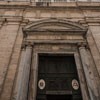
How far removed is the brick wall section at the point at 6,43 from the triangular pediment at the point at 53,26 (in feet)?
2.87

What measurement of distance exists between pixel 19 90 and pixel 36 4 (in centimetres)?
723

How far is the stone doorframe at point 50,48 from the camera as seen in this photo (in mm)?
7541

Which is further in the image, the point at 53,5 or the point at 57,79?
the point at 53,5

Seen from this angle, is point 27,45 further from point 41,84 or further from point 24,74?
point 41,84

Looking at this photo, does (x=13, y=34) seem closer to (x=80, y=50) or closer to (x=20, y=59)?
(x=20, y=59)

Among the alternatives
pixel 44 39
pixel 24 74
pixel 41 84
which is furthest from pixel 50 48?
pixel 24 74

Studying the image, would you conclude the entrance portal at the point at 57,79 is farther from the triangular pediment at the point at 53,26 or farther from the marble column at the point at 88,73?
the triangular pediment at the point at 53,26

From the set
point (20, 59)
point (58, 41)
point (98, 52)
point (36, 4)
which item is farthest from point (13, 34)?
point (98, 52)

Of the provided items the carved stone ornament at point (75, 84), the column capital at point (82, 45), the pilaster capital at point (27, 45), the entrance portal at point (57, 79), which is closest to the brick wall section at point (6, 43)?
the pilaster capital at point (27, 45)

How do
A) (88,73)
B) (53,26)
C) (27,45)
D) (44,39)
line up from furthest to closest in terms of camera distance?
(53,26) → (44,39) → (27,45) → (88,73)

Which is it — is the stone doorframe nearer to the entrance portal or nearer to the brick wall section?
the entrance portal

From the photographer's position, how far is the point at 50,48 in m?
9.57

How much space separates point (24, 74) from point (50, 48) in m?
2.46

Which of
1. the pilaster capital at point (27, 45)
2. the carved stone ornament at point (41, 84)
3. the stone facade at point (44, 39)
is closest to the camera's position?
the stone facade at point (44, 39)
